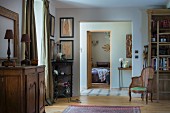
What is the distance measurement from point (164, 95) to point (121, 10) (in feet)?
9.64

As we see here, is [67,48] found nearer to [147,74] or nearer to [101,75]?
[147,74]

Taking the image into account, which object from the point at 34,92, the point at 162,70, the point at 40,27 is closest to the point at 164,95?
the point at 162,70

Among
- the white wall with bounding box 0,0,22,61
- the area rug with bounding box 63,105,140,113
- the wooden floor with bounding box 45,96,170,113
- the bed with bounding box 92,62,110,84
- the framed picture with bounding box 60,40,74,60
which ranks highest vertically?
the white wall with bounding box 0,0,22,61

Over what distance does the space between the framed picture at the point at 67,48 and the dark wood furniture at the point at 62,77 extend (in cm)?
26

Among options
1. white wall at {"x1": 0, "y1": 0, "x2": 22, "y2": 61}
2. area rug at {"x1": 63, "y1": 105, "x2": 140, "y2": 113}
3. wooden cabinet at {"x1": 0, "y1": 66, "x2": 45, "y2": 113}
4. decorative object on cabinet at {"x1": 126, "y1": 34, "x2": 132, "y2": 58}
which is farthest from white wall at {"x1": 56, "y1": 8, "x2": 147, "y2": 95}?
wooden cabinet at {"x1": 0, "y1": 66, "x2": 45, "y2": 113}

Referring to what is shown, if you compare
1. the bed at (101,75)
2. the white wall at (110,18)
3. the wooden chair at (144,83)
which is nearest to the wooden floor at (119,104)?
the wooden chair at (144,83)

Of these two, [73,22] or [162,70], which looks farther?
[73,22]

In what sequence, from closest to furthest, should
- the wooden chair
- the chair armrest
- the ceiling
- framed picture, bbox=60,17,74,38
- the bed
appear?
the wooden chair
the ceiling
the chair armrest
framed picture, bbox=60,17,74,38
the bed

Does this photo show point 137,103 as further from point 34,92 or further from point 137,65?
point 34,92

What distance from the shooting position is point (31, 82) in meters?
4.54

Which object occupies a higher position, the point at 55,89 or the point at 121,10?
the point at 121,10

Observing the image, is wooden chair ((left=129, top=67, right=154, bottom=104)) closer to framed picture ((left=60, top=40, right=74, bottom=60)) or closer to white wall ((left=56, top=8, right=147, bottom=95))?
white wall ((left=56, top=8, right=147, bottom=95))

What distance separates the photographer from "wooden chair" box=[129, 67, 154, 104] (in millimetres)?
7680

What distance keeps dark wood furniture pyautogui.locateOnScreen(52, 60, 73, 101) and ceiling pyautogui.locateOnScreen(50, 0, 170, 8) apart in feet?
5.73
